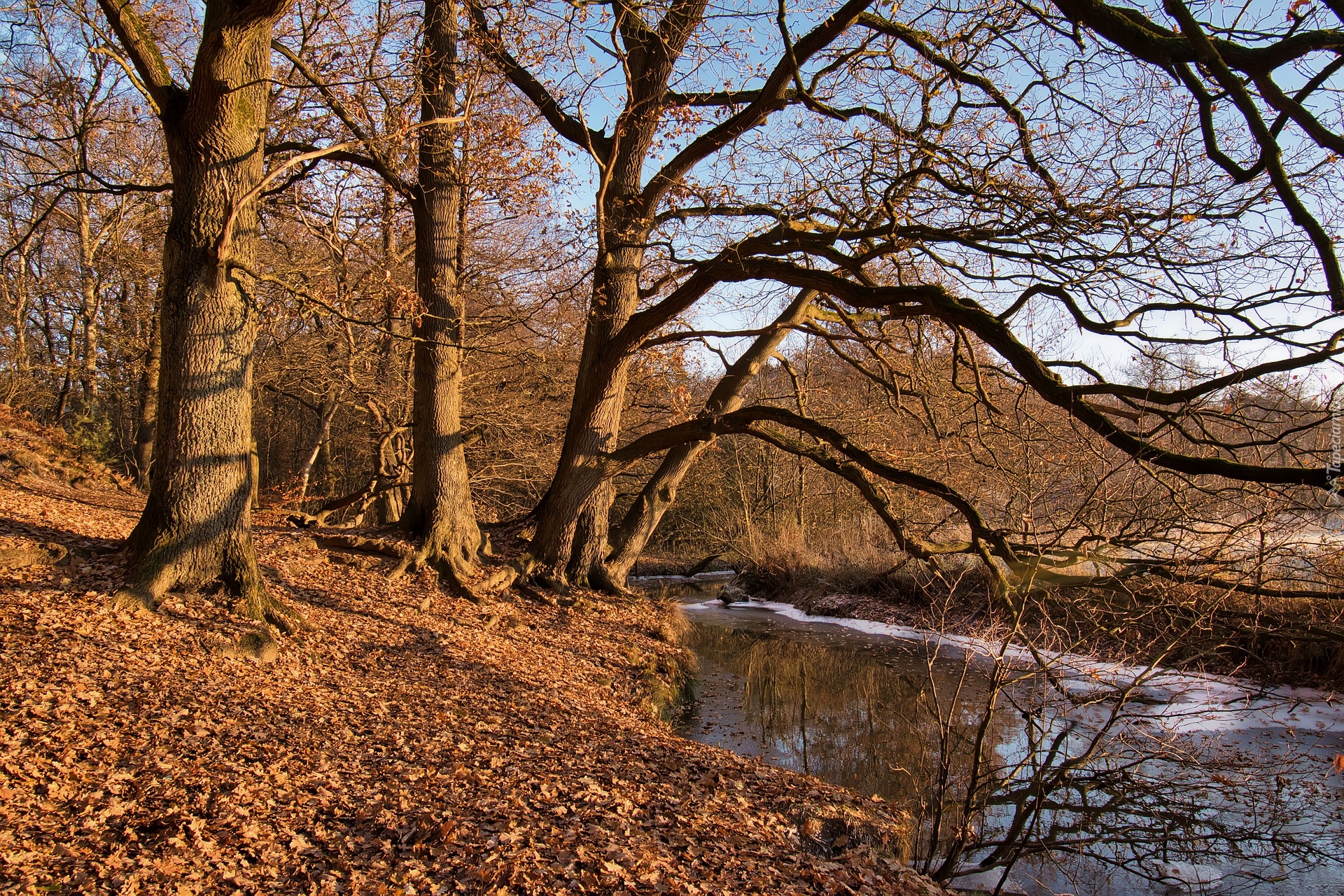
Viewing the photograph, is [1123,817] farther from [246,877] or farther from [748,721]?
[246,877]

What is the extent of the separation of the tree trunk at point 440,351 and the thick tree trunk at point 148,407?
7635 mm

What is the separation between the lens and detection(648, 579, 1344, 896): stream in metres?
4.65

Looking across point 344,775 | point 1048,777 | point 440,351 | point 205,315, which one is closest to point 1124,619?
point 1048,777

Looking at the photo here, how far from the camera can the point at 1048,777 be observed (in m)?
4.66

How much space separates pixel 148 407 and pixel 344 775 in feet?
47.6

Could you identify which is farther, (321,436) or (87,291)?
(321,436)

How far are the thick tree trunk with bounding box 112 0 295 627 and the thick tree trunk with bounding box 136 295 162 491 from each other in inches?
385

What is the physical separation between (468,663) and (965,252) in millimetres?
6290

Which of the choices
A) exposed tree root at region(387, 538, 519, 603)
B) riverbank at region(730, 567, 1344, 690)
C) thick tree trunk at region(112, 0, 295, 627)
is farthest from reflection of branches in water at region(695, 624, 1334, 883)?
thick tree trunk at region(112, 0, 295, 627)

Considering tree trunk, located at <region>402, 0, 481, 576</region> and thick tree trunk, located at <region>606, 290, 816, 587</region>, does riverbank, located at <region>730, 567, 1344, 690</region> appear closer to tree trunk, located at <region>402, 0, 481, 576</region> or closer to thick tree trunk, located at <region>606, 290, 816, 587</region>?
thick tree trunk, located at <region>606, 290, 816, 587</region>

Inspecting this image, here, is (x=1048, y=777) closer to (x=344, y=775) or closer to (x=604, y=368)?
(x=344, y=775)

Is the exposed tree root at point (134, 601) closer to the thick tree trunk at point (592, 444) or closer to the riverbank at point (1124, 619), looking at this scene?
the thick tree trunk at point (592, 444)

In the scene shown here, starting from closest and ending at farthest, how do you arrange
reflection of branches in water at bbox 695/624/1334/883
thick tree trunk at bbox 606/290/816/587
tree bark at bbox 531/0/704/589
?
1. reflection of branches in water at bbox 695/624/1334/883
2. tree bark at bbox 531/0/704/589
3. thick tree trunk at bbox 606/290/816/587

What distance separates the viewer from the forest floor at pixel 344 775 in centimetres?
329
